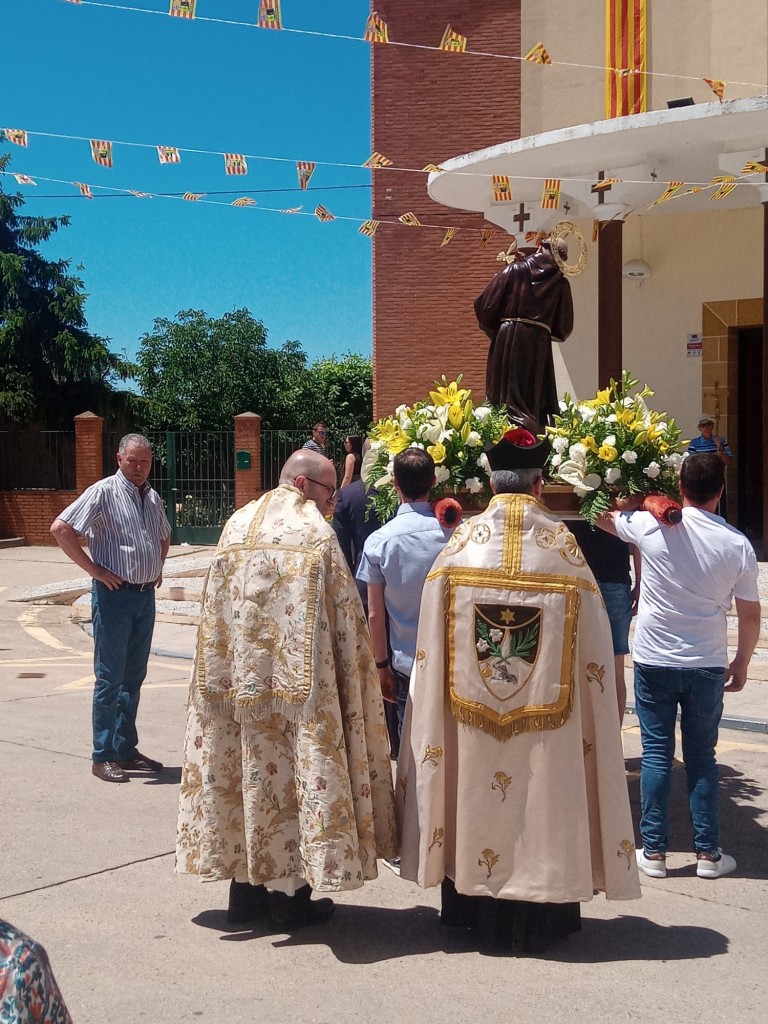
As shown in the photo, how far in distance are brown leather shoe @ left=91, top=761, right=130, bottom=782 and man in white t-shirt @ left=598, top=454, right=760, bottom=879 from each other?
2.92 meters

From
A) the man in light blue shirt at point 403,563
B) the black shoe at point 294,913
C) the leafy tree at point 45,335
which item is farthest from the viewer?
the leafy tree at point 45,335

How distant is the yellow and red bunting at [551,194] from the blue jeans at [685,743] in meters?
10.9

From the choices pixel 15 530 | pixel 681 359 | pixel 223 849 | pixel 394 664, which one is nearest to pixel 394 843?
pixel 223 849

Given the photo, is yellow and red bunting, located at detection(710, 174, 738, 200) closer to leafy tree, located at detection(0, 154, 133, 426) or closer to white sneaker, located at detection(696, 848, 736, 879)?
white sneaker, located at detection(696, 848, 736, 879)

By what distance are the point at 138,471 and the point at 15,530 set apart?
19.3 m

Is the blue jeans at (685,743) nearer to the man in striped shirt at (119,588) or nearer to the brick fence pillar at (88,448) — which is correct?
the man in striped shirt at (119,588)

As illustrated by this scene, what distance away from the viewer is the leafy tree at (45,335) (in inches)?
1180

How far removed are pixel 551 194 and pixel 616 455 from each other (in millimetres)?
10215

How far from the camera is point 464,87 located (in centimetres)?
2002

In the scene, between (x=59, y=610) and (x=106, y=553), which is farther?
(x=59, y=610)

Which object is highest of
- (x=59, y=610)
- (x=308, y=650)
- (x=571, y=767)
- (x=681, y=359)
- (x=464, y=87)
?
(x=464, y=87)

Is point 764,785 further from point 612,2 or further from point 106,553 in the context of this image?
point 612,2

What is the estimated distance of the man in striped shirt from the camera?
21.4 feet

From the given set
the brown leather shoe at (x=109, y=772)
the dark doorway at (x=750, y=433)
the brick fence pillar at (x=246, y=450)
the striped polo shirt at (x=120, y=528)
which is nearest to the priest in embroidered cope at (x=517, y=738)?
the brown leather shoe at (x=109, y=772)
